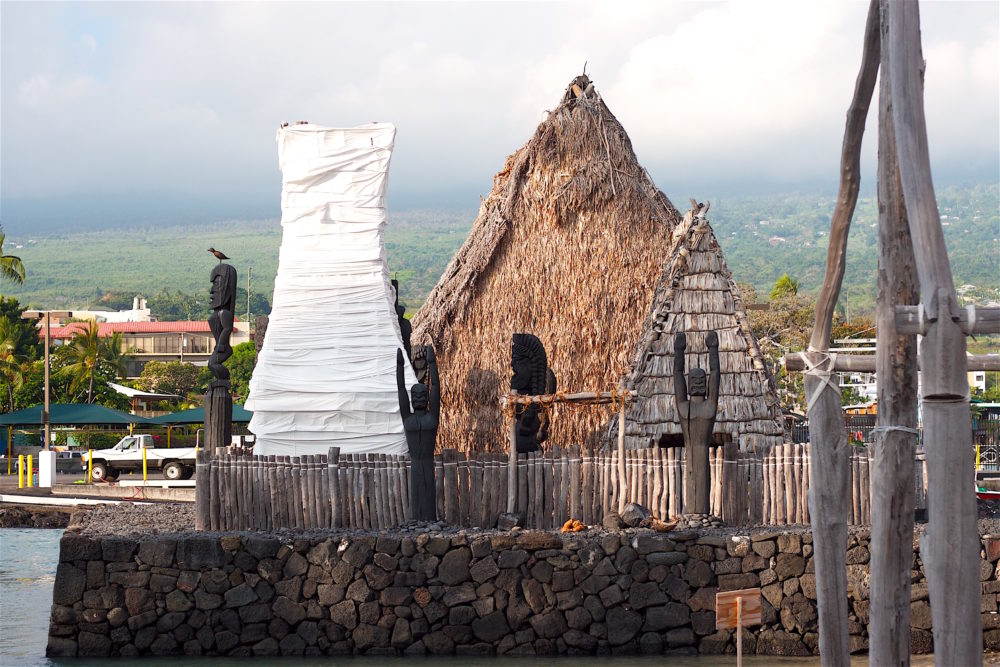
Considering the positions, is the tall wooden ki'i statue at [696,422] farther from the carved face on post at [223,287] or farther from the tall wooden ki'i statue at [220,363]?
the carved face on post at [223,287]

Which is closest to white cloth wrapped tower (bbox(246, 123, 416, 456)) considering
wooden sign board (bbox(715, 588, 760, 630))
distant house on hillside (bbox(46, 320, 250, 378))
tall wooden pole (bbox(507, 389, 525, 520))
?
tall wooden pole (bbox(507, 389, 525, 520))

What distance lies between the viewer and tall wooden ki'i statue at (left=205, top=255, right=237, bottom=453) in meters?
15.3

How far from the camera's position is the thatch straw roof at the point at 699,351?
1413 centimetres

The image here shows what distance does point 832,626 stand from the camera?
753cm

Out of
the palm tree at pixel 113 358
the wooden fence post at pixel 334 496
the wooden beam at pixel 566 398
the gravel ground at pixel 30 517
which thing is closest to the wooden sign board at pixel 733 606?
the wooden beam at pixel 566 398

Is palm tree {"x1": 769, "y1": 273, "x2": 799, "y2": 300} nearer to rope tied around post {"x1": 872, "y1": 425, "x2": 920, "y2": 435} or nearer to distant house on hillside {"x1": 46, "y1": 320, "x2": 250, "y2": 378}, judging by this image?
rope tied around post {"x1": 872, "y1": 425, "x2": 920, "y2": 435}

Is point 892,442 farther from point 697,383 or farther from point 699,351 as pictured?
point 699,351

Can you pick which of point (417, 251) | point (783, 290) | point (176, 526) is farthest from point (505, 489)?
point (417, 251)

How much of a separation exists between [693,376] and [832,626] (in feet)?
17.3

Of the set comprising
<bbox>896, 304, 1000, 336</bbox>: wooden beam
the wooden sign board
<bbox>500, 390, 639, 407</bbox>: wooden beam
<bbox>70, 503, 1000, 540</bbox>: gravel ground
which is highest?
<bbox>896, 304, 1000, 336</bbox>: wooden beam

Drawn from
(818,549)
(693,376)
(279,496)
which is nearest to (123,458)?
(279,496)

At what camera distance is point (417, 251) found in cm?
14662

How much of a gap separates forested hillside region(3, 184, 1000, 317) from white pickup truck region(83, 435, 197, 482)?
278 ft

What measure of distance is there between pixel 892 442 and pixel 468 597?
586 cm
